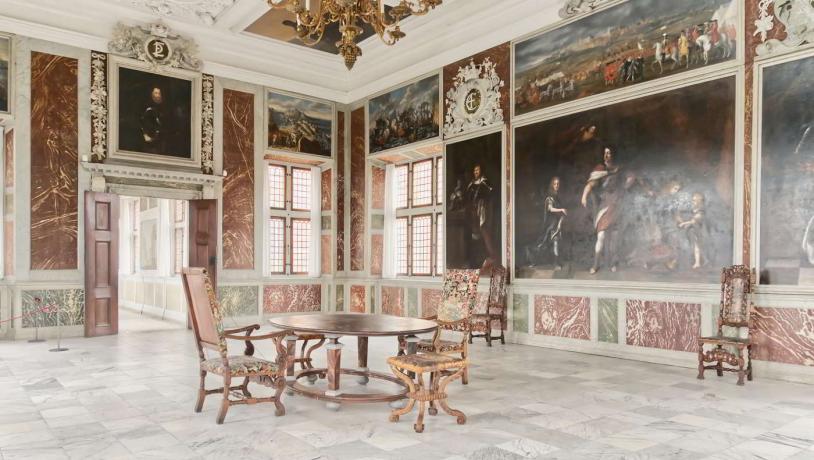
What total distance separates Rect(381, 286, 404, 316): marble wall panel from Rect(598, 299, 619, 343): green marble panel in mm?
4743

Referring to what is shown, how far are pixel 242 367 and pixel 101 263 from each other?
6.77 m

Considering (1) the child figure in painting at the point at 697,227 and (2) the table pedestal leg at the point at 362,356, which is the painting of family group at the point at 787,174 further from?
(2) the table pedestal leg at the point at 362,356

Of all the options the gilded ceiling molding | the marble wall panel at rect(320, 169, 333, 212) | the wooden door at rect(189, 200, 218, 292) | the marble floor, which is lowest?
the marble floor

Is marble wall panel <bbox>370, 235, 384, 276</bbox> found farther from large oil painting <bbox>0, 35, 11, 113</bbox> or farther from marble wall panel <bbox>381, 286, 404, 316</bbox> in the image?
large oil painting <bbox>0, 35, 11, 113</bbox>

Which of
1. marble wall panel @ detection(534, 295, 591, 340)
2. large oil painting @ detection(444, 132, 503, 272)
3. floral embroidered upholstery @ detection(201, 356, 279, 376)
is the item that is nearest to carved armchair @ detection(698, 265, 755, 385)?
marble wall panel @ detection(534, 295, 591, 340)

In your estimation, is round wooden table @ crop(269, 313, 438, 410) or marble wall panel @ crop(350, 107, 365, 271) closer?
round wooden table @ crop(269, 313, 438, 410)

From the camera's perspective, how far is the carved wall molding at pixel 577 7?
8.73 meters

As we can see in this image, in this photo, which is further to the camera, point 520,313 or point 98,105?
point 98,105

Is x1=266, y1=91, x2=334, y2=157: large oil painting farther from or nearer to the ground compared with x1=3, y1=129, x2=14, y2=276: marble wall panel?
farther from the ground

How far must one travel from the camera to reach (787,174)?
6.79 m

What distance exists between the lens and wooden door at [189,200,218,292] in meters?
11.4

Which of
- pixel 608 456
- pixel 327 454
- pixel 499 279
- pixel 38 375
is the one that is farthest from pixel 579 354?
pixel 38 375

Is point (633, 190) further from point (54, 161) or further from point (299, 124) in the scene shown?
point (54, 161)

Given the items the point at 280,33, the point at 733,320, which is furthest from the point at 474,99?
the point at 733,320
